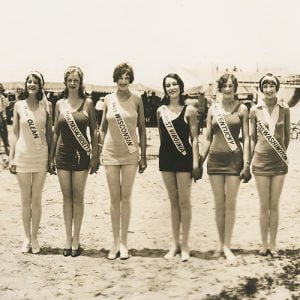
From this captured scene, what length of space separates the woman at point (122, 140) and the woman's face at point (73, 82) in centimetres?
29

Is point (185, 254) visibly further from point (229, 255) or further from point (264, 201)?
point (264, 201)

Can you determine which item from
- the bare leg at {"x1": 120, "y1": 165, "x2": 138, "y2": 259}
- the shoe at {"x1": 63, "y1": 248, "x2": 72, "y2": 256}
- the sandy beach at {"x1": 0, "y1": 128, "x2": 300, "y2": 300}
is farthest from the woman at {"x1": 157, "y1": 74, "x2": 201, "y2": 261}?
the shoe at {"x1": 63, "y1": 248, "x2": 72, "y2": 256}

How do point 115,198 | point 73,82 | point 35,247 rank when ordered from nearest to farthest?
point 73,82 < point 115,198 < point 35,247

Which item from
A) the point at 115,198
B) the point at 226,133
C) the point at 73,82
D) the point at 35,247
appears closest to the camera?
the point at 226,133

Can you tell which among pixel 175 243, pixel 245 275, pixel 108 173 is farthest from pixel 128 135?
pixel 245 275

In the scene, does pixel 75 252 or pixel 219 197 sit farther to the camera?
pixel 75 252

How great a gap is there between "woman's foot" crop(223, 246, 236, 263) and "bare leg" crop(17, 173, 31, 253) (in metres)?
1.82

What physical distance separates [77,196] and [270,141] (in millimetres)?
1790

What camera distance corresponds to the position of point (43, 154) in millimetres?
4680

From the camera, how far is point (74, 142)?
4.58 meters

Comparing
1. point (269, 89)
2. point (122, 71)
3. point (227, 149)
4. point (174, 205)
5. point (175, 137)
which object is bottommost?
point (174, 205)

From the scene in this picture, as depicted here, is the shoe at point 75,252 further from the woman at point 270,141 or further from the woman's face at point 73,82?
the woman at point 270,141

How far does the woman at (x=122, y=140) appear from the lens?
178 inches

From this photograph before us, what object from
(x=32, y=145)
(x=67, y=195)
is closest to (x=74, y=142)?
(x=32, y=145)
